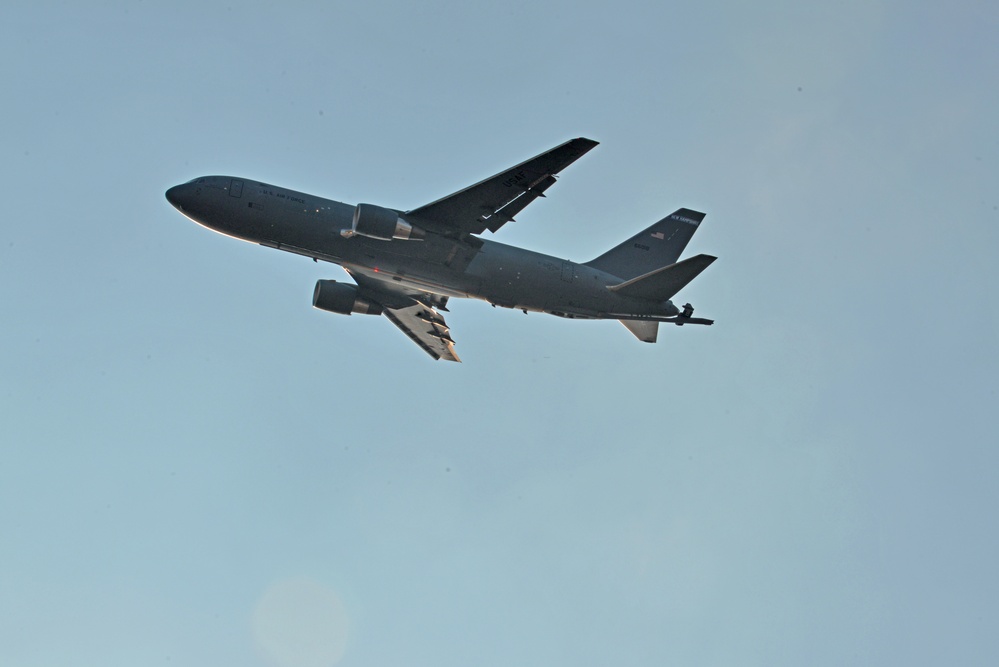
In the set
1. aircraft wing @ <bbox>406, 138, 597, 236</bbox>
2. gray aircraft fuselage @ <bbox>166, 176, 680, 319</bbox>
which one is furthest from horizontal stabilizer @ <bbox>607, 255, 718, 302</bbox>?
aircraft wing @ <bbox>406, 138, 597, 236</bbox>

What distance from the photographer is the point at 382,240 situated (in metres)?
38.4

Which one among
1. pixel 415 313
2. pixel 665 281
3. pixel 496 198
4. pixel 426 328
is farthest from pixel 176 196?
pixel 665 281

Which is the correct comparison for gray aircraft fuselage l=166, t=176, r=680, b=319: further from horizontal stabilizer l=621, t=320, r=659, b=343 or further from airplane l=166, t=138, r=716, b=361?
horizontal stabilizer l=621, t=320, r=659, b=343

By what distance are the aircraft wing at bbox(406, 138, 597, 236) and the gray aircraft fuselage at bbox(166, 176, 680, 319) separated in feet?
2.33

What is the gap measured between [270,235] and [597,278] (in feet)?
47.7

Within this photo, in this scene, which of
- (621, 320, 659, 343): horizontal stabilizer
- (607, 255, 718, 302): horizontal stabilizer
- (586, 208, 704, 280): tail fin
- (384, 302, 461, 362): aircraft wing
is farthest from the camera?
(384, 302, 461, 362): aircraft wing

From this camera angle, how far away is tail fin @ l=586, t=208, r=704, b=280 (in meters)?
43.7

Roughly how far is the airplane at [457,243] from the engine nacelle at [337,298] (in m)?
5.63

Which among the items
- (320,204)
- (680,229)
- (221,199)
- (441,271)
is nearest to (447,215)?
(441,271)

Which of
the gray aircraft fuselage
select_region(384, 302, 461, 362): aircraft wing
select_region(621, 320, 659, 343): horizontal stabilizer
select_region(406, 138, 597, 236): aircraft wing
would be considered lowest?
select_region(384, 302, 461, 362): aircraft wing

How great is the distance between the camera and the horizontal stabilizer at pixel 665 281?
1502 inches

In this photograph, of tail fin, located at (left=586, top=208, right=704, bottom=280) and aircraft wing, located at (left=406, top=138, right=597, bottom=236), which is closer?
aircraft wing, located at (left=406, top=138, right=597, bottom=236)

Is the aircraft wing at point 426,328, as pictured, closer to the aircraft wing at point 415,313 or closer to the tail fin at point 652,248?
the aircraft wing at point 415,313

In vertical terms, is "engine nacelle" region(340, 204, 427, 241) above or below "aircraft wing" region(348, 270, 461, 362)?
above
